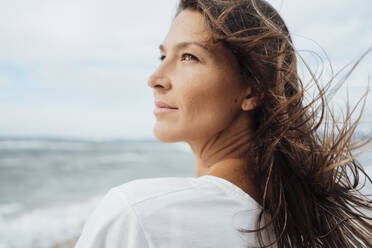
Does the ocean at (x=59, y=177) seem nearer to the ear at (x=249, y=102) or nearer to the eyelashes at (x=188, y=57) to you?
the ear at (x=249, y=102)

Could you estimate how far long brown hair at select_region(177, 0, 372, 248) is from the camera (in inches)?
47.2

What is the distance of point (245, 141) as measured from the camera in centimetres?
137

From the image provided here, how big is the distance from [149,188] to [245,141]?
544 millimetres

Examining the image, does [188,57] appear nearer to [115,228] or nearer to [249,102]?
[249,102]

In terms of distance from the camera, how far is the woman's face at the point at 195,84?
52.0 inches

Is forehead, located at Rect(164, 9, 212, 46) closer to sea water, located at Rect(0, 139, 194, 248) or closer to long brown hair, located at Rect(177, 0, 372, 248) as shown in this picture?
long brown hair, located at Rect(177, 0, 372, 248)

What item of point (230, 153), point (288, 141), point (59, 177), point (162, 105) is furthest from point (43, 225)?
point (288, 141)

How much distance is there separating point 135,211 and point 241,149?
23.3 inches

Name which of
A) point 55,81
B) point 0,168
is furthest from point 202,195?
point 55,81

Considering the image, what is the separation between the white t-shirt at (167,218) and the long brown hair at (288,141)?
0.21 metres

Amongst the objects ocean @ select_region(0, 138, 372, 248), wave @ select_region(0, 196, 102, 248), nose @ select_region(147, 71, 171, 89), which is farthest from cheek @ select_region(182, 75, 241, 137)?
wave @ select_region(0, 196, 102, 248)

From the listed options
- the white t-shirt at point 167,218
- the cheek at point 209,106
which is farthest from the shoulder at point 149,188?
the cheek at point 209,106

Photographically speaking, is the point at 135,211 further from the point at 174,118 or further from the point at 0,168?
the point at 0,168

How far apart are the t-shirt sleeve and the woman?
0.5 inches
